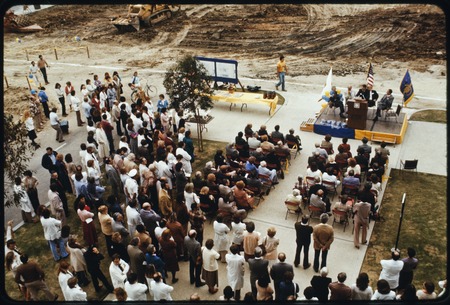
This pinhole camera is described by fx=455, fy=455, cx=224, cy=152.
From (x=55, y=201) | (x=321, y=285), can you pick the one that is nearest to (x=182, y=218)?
(x=55, y=201)

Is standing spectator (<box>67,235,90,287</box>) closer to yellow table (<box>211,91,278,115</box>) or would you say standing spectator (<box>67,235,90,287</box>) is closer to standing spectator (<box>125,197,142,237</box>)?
standing spectator (<box>125,197,142,237</box>)

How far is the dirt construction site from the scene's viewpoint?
24875 millimetres

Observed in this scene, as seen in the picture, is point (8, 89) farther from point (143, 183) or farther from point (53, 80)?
point (143, 183)

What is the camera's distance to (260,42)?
98.0 feet

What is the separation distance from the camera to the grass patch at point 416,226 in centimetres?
1043

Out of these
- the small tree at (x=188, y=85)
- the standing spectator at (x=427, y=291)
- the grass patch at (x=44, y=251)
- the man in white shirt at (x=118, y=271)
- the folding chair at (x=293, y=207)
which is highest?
the small tree at (x=188, y=85)

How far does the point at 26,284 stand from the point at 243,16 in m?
29.9

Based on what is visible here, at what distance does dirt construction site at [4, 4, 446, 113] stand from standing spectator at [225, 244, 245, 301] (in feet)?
51.1

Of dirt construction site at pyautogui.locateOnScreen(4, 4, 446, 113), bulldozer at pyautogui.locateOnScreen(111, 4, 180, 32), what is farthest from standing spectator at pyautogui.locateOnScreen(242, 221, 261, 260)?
bulldozer at pyautogui.locateOnScreen(111, 4, 180, 32)

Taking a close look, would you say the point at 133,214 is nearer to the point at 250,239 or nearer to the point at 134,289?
the point at 134,289

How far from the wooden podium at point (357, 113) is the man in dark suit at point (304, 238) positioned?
7598 mm

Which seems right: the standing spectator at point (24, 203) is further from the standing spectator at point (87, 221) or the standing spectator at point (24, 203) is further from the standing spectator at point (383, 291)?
the standing spectator at point (383, 291)

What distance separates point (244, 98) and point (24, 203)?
10.0 metres

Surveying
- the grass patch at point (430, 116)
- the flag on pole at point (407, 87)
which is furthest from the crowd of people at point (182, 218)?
the grass patch at point (430, 116)
